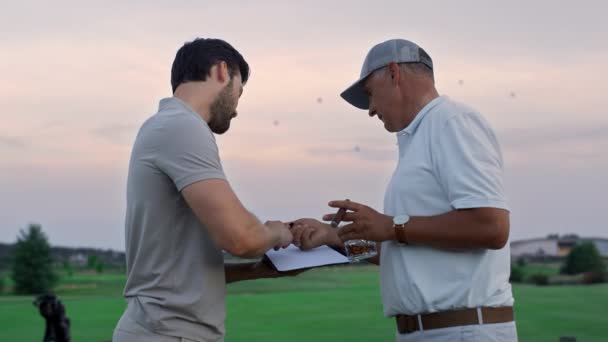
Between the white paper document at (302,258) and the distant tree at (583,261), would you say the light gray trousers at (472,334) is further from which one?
the distant tree at (583,261)

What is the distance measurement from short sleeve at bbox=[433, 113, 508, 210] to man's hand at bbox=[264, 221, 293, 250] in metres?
0.71

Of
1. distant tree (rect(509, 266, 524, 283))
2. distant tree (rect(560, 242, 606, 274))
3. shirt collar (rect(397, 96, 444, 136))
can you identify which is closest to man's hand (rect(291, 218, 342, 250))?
shirt collar (rect(397, 96, 444, 136))

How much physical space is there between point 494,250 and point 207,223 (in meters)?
1.31

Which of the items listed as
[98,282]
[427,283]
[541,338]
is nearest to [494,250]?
[427,283]

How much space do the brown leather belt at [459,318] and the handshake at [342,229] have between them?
1.32ft

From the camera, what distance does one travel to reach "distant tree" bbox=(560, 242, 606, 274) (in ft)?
102

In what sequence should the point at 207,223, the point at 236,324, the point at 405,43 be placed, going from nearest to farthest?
the point at 207,223 → the point at 405,43 → the point at 236,324

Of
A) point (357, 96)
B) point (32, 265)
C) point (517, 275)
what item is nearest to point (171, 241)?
point (357, 96)

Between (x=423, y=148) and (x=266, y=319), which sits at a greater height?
(x=423, y=148)

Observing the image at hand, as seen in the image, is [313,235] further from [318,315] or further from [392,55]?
[318,315]

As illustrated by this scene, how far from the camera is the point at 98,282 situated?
35000 millimetres

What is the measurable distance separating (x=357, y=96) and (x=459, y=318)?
1312 millimetres

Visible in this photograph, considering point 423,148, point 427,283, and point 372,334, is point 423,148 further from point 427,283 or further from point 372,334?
point 372,334

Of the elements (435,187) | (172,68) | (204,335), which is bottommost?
(204,335)
